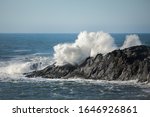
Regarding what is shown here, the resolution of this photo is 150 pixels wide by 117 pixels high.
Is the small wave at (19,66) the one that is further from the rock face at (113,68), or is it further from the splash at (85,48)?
the rock face at (113,68)

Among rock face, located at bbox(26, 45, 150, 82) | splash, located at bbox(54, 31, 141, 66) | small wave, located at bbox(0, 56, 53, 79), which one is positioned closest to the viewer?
rock face, located at bbox(26, 45, 150, 82)

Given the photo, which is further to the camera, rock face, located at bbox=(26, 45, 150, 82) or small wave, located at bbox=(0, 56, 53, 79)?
small wave, located at bbox=(0, 56, 53, 79)

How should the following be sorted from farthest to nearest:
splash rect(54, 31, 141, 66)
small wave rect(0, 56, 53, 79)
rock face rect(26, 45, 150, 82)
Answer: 1. small wave rect(0, 56, 53, 79)
2. splash rect(54, 31, 141, 66)
3. rock face rect(26, 45, 150, 82)

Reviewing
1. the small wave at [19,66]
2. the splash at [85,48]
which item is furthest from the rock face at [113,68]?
the small wave at [19,66]

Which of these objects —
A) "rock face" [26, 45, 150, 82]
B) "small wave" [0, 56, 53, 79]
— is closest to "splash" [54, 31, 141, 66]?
"rock face" [26, 45, 150, 82]

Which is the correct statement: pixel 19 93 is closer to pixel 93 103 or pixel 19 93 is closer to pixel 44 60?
pixel 93 103

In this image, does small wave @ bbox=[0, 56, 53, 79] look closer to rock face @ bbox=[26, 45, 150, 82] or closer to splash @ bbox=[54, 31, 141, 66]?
splash @ bbox=[54, 31, 141, 66]
